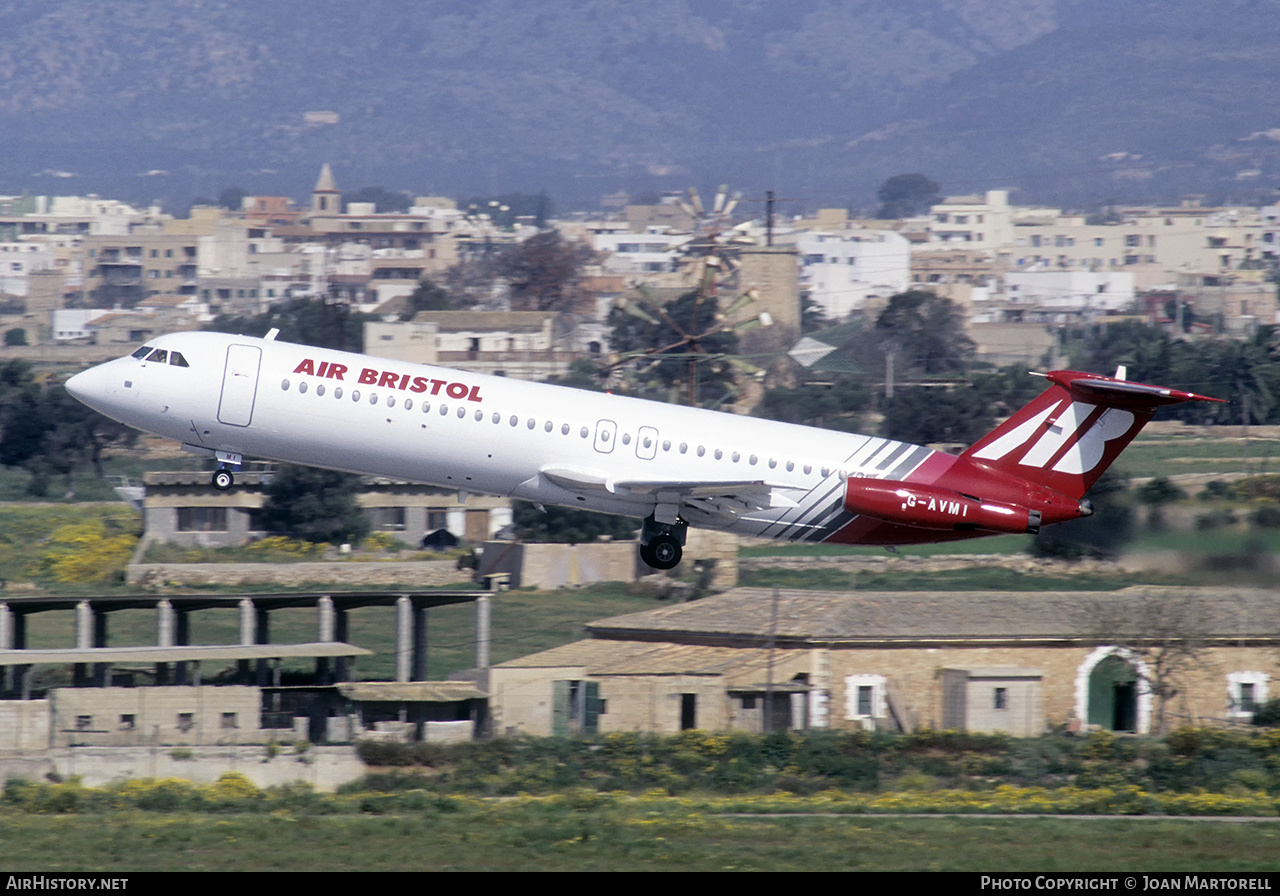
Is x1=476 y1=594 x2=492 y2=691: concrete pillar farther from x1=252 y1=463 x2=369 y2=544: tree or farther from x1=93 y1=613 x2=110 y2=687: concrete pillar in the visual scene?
x1=252 y1=463 x2=369 y2=544: tree

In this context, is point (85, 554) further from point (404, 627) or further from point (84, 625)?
point (404, 627)

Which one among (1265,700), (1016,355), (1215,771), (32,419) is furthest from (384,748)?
(1016,355)

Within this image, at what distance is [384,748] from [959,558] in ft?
142

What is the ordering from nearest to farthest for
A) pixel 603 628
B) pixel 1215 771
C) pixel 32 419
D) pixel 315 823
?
pixel 315 823 < pixel 1215 771 < pixel 603 628 < pixel 32 419

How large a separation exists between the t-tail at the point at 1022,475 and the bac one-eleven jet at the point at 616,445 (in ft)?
0.13

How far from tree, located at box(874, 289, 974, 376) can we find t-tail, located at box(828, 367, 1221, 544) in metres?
104

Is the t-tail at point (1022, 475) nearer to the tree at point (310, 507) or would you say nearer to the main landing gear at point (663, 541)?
the main landing gear at point (663, 541)

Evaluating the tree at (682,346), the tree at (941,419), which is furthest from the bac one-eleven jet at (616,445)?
the tree at (941,419)

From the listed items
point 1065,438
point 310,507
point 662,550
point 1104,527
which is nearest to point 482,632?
point 662,550

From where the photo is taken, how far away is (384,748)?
1674 inches

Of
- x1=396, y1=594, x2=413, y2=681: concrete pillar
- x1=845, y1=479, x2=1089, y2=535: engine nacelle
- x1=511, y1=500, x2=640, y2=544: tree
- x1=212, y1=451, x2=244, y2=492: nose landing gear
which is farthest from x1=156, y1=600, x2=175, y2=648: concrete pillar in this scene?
x1=511, y1=500, x2=640, y2=544: tree

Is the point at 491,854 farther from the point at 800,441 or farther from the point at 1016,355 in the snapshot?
the point at 1016,355

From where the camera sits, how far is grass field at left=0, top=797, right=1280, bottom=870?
90.0 ft

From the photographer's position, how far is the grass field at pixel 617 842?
1080 inches
